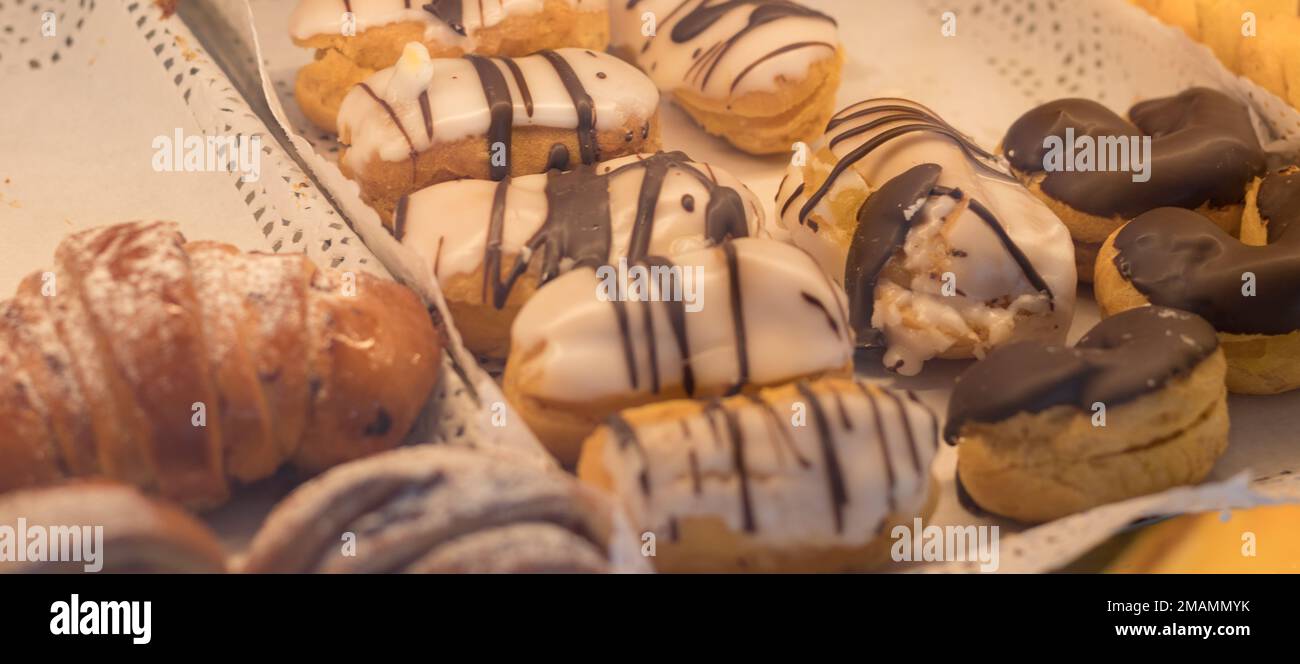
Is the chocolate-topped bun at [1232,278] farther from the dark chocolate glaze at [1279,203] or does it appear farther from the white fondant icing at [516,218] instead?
the white fondant icing at [516,218]

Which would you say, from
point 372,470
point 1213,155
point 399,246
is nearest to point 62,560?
point 372,470

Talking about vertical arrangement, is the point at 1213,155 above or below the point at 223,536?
above

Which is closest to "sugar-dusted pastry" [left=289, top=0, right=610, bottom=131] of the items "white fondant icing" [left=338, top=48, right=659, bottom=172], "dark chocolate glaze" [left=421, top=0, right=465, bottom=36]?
"dark chocolate glaze" [left=421, top=0, right=465, bottom=36]

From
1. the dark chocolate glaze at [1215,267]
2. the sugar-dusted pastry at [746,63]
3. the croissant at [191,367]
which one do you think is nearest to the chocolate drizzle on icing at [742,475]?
the croissant at [191,367]

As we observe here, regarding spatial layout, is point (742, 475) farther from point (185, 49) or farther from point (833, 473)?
point (185, 49)

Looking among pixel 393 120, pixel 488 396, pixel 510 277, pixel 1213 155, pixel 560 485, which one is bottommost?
pixel 560 485
